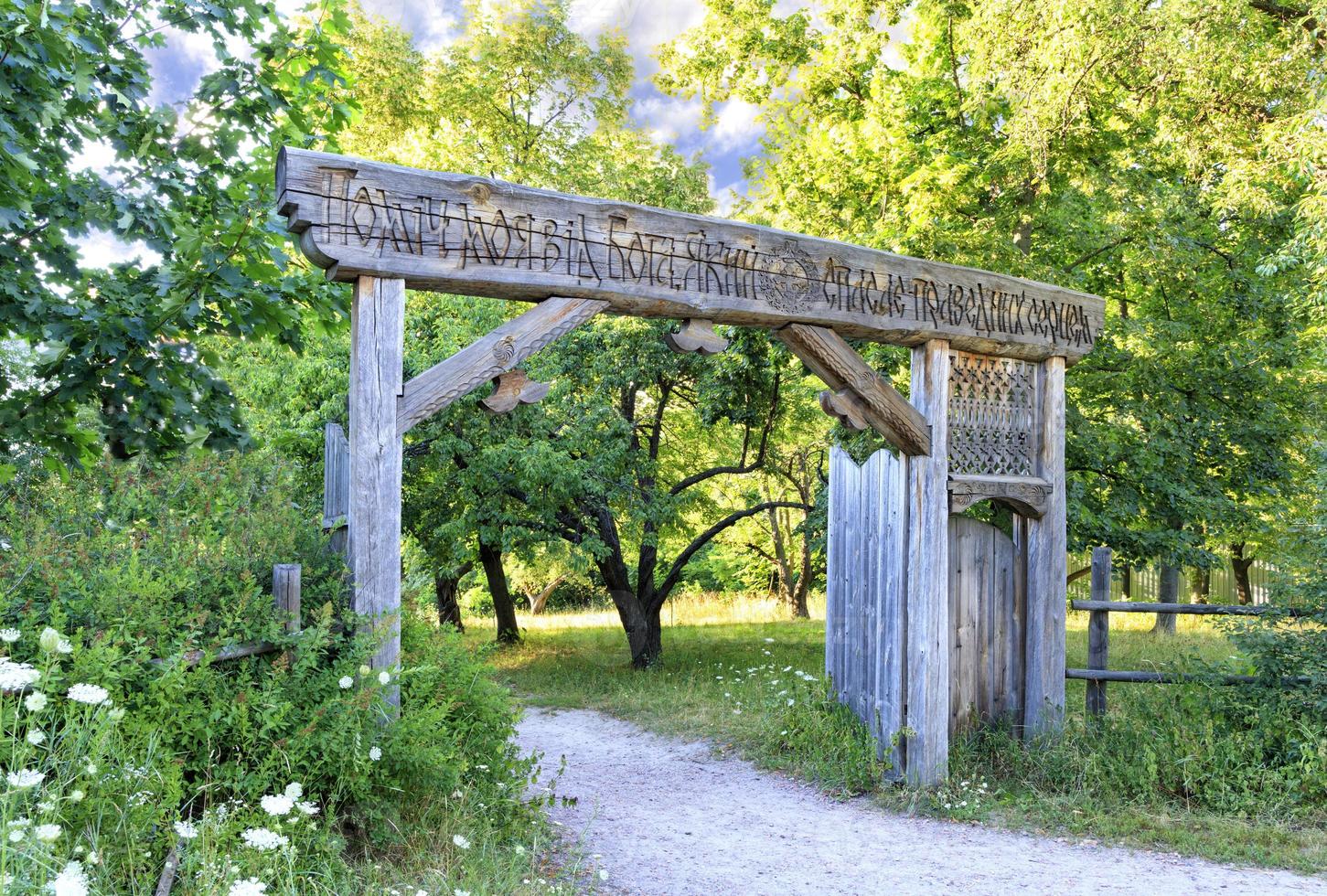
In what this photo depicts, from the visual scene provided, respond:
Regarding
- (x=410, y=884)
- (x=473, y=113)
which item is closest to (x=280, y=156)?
(x=410, y=884)

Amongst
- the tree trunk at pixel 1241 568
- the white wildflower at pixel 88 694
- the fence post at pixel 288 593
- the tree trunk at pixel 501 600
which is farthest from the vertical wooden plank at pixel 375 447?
the tree trunk at pixel 1241 568

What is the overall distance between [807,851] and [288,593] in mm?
3302

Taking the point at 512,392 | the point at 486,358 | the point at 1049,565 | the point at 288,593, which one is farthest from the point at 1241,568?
the point at 288,593

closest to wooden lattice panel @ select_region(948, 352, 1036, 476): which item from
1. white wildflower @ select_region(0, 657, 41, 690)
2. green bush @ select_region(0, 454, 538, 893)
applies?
green bush @ select_region(0, 454, 538, 893)

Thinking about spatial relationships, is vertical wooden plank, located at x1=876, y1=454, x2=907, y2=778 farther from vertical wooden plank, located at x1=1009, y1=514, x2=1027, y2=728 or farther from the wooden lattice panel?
vertical wooden plank, located at x1=1009, y1=514, x2=1027, y2=728

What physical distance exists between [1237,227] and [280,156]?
1282 centimetres

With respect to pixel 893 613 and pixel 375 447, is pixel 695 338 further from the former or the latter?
pixel 893 613

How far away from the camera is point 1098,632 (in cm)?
762

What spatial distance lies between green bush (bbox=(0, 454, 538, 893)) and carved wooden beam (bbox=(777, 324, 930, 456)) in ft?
9.42

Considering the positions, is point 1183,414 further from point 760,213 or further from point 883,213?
point 760,213

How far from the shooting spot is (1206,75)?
9.27 metres

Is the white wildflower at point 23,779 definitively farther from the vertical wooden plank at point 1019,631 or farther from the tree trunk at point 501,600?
the tree trunk at point 501,600

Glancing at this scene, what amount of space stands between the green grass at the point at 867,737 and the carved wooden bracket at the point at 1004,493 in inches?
59.8

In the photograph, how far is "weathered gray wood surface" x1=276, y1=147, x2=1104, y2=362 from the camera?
4766 mm
